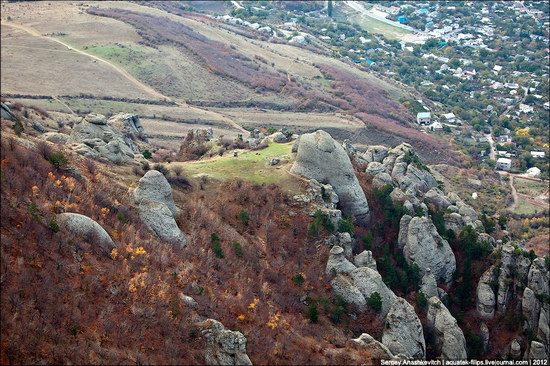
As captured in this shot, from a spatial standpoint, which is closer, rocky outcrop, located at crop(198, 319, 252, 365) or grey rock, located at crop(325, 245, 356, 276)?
rocky outcrop, located at crop(198, 319, 252, 365)

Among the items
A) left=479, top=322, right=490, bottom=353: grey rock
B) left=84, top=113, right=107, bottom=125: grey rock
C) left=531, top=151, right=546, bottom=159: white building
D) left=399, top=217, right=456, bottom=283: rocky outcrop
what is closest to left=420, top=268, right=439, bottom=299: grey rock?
left=399, top=217, right=456, bottom=283: rocky outcrop

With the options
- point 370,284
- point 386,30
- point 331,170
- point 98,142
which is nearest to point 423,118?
point 386,30

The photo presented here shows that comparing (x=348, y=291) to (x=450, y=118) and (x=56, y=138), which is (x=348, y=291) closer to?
(x=56, y=138)

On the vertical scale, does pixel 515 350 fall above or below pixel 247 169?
below

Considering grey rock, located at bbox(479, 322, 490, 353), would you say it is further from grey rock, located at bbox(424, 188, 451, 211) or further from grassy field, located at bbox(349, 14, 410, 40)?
grassy field, located at bbox(349, 14, 410, 40)

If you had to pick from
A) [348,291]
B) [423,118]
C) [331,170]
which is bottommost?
[423,118]

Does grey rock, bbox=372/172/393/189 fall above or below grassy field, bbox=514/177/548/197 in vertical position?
above

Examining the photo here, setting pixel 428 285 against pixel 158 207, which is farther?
pixel 428 285
